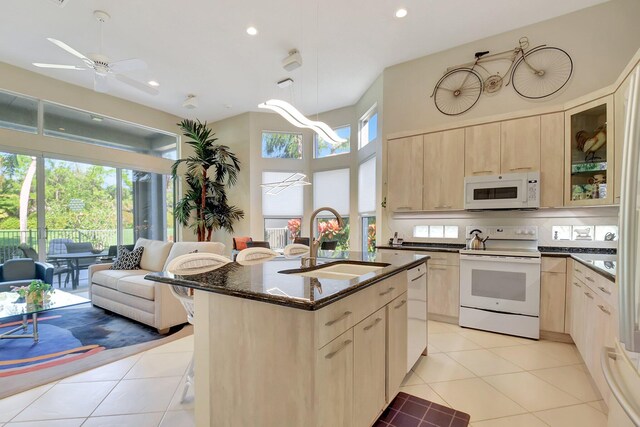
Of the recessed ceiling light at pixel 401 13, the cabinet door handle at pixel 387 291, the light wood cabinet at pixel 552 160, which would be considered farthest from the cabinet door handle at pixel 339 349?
the recessed ceiling light at pixel 401 13

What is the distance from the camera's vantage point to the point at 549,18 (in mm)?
3293

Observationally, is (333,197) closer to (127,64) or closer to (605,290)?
(127,64)

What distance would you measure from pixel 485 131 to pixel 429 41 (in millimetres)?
1450

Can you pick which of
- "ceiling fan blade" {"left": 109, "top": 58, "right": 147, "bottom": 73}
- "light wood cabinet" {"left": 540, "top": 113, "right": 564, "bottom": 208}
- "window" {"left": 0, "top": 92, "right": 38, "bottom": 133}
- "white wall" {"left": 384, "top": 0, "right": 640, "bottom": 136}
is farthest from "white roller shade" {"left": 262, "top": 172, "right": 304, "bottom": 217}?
"light wood cabinet" {"left": 540, "top": 113, "right": 564, "bottom": 208}

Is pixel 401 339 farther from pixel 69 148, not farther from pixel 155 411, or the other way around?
pixel 69 148

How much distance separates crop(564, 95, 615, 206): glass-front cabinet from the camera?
8.79 ft

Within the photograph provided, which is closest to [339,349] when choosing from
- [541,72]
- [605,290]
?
[605,290]

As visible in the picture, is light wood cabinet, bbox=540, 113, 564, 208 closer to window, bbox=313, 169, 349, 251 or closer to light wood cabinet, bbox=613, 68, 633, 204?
light wood cabinet, bbox=613, 68, 633, 204

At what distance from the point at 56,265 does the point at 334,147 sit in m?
5.48

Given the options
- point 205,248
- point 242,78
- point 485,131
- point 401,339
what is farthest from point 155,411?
point 242,78

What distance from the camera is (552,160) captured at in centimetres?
308

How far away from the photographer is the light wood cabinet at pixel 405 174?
3836 millimetres

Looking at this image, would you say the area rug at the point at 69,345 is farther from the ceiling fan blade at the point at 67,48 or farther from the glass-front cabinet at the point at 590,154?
the glass-front cabinet at the point at 590,154

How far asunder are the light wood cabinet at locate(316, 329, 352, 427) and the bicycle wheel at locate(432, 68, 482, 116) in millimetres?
3677
